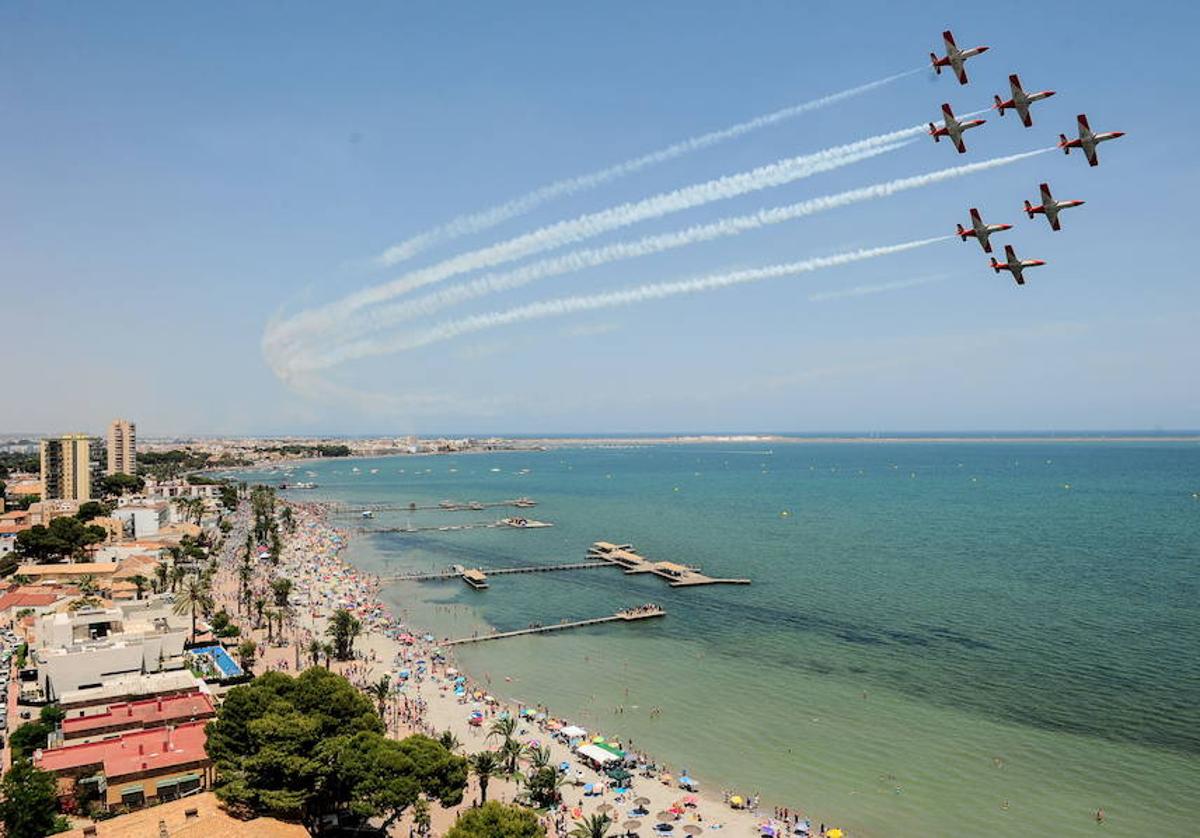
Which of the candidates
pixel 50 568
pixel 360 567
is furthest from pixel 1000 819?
pixel 50 568

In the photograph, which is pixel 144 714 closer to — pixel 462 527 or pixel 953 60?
pixel 953 60

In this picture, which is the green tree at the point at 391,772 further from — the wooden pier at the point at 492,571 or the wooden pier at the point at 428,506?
the wooden pier at the point at 428,506

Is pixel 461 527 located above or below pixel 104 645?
below

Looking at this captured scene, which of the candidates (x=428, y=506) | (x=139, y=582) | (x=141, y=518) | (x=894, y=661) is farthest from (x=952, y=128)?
(x=428, y=506)

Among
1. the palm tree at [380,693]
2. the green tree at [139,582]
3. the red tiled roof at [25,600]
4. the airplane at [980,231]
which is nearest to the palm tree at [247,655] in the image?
the palm tree at [380,693]

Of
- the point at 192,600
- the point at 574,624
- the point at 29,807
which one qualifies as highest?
the point at 192,600

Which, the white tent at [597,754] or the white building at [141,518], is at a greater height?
the white building at [141,518]

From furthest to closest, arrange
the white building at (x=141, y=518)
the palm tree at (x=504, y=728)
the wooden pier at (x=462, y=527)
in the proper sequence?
the wooden pier at (x=462, y=527)
the white building at (x=141, y=518)
the palm tree at (x=504, y=728)

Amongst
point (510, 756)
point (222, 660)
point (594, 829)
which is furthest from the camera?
point (222, 660)
